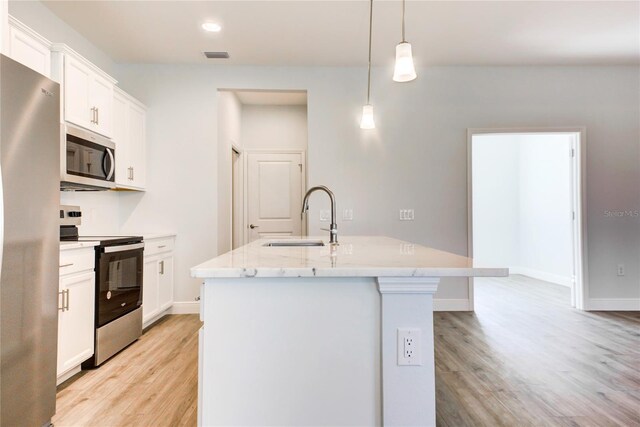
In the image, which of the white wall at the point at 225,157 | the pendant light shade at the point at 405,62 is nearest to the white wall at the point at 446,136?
the white wall at the point at 225,157

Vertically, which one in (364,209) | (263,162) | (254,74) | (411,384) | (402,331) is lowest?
(411,384)

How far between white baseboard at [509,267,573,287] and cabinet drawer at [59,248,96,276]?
5.82 m

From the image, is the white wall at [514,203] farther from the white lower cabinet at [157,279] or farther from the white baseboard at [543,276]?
the white lower cabinet at [157,279]

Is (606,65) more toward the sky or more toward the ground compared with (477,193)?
more toward the sky

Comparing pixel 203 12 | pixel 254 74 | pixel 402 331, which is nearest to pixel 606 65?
pixel 254 74

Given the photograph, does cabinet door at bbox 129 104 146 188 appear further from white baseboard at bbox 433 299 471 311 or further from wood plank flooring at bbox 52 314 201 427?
white baseboard at bbox 433 299 471 311

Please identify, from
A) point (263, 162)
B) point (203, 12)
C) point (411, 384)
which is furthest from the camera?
point (263, 162)

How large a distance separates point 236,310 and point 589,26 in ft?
12.4

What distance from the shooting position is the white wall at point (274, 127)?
5.63 m

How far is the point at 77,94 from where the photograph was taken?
275 cm

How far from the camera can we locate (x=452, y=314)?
398 cm

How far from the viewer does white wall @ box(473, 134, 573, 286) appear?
20.1 ft

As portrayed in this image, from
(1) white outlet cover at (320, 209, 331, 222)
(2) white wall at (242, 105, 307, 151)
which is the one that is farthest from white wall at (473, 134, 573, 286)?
(1) white outlet cover at (320, 209, 331, 222)

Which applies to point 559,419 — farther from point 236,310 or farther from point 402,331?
point 236,310
